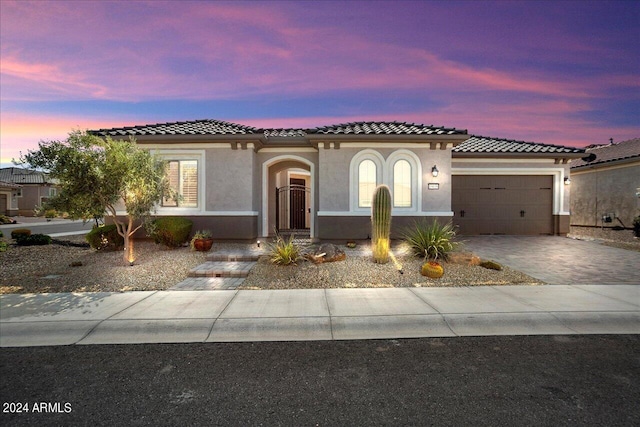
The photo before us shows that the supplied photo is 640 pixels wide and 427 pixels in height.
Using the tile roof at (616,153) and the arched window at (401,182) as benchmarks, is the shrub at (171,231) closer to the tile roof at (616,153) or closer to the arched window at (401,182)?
the arched window at (401,182)

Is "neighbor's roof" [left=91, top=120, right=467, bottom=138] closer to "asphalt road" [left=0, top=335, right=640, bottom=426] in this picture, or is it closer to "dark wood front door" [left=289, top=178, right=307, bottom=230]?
"dark wood front door" [left=289, top=178, right=307, bottom=230]

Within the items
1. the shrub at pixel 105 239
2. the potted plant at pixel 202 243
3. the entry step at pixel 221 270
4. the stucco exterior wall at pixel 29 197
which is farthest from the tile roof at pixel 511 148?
the stucco exterior wall at pixel 29 197

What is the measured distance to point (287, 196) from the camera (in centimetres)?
1817

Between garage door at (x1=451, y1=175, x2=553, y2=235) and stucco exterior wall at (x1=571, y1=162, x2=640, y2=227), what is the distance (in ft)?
17.2

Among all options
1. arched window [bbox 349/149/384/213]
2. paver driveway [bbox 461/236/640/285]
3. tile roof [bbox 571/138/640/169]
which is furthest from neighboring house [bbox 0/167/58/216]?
tile roof [bbox 571/138/640/169]

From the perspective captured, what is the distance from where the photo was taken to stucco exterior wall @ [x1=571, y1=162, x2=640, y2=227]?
17.2m

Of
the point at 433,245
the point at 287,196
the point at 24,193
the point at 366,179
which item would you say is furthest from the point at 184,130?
the point at 24,193

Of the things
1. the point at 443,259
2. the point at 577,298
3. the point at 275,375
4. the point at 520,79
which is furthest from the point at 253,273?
the point at 520,79

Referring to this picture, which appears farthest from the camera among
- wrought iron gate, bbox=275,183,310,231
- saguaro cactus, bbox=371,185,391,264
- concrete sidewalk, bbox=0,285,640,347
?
wrought iron gate, bbox=275,183,310,231

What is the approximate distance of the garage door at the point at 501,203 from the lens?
52.5 ft

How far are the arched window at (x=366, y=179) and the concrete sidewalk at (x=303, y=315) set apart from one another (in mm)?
6511

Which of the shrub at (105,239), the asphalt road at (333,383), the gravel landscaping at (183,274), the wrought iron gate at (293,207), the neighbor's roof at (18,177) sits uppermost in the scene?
the neighbor's roof at (18,177)

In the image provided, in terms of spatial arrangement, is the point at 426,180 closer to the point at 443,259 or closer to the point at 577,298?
the point at 443,259

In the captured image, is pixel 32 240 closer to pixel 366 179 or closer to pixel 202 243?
pixel 202 243
